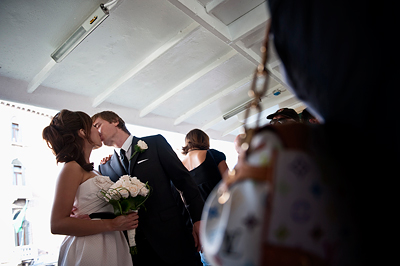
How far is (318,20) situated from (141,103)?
555 centimetres

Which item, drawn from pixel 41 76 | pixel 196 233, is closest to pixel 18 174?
pixel 41 76

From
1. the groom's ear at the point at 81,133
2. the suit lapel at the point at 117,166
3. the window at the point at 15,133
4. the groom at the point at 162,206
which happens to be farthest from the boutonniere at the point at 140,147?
the window at the point at 15,133

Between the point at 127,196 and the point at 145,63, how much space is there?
277 cm

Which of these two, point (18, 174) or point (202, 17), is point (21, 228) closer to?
point (18, 174)

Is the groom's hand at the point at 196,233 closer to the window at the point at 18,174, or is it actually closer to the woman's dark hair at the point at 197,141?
the woman's dark hair at the point at 197,141

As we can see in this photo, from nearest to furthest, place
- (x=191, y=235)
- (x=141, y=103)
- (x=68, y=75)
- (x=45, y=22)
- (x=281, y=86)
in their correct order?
(x=191, y=235), (x=45, y=22), (x=68, y=75), (x=141, y=103), (x=281, y=86)

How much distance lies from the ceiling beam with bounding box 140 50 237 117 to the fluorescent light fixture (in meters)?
2.21

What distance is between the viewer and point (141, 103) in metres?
5.81

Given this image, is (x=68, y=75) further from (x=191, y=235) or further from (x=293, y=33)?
(x=293, y=33)

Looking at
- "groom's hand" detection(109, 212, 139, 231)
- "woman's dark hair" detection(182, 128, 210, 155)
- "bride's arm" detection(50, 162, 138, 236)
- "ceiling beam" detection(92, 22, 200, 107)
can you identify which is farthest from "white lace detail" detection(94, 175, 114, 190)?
"ceiling beam" detection(92, 22, 200, 107)

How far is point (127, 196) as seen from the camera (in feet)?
7.06

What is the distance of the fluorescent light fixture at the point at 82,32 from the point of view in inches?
124

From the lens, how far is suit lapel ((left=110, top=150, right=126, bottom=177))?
280cm

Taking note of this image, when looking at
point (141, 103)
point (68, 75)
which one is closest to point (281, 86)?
point (141, 103)
